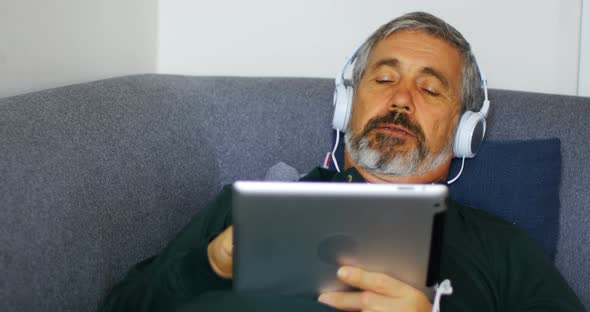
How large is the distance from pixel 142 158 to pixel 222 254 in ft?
1.49

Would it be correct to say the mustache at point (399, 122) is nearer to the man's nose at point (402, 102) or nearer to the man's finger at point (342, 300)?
the man's nose at point (402, 102)

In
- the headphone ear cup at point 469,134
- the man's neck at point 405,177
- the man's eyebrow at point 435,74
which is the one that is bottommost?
the man's neck at point 405,177

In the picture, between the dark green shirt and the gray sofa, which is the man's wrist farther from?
the gray sofa

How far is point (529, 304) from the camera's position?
143cm

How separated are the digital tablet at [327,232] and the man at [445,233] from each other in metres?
0.03

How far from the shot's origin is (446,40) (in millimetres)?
1767

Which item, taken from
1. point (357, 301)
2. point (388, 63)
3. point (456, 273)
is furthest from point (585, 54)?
point (357, 301)

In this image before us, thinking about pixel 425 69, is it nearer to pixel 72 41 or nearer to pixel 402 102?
pixel 402 102

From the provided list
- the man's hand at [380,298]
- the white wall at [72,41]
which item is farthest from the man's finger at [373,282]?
the white wall at [72,41]

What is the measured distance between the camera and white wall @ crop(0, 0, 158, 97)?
1.65 meters

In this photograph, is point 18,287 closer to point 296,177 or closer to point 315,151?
point 296,177

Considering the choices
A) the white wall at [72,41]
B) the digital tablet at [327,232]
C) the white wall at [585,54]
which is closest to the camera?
the digital tablet at [327,232]

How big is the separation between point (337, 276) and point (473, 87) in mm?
823

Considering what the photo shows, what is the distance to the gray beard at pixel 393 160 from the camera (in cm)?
166
